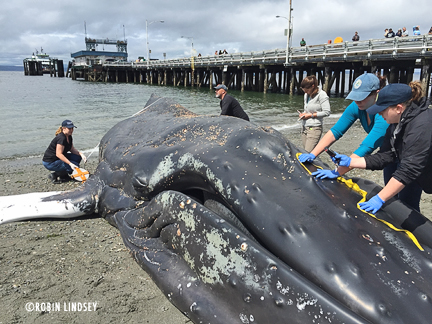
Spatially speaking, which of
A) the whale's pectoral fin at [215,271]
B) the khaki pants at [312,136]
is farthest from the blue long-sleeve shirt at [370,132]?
the khaki pants at [312,136]

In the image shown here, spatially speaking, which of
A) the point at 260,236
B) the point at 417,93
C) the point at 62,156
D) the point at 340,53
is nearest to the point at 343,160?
the point at 417,93

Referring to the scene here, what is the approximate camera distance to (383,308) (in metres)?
2.03

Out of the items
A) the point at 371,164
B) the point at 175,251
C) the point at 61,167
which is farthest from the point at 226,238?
the point at 61,167

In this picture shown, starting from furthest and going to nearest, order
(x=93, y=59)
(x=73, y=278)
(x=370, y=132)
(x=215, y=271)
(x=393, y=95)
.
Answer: (x=93, y=59) → (x=370, y=132) → (x=73, y=278) → (x=393, y=95) → (x=215, y=271)

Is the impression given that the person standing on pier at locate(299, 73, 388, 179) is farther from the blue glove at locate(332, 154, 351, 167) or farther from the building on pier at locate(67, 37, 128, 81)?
the building on pier at locate(67, 37, 128, 81)

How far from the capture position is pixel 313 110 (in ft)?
21.6

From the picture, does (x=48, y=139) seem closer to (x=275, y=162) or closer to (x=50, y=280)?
(x=50, y=280)

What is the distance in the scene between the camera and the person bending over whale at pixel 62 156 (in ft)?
24.1

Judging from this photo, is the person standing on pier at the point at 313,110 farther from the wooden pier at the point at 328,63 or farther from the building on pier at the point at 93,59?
the building on pier at the point at 93,59

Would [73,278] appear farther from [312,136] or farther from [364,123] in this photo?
[312,136]

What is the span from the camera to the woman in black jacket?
2.95m

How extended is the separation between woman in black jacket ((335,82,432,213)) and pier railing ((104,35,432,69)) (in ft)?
80.9

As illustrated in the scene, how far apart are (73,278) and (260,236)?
7.57 ft

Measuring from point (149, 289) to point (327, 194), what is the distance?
2050 millimetres
